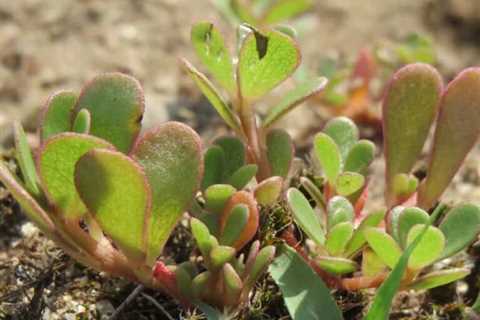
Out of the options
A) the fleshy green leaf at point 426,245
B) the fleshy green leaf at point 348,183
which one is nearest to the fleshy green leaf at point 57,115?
the fleshy green leaf at point 348,183

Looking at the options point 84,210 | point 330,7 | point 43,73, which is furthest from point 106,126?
point 330,7

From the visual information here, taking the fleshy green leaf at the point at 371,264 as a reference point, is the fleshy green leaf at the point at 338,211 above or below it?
above

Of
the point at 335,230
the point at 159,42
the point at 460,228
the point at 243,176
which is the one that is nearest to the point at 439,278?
the point at 460,228

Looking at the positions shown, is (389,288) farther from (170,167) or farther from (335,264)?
(170,167)

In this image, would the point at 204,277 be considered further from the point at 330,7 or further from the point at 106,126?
the point at 330,7

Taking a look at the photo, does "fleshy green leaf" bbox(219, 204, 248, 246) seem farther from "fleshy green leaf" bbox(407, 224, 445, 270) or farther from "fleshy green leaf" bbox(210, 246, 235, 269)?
"fleshy green leaf" bbox(407, 224, 445, 270)

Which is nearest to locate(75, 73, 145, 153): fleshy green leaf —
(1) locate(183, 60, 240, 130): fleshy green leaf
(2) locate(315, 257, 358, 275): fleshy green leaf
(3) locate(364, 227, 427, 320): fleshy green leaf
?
(1) locate(183, 60, 240, 130): fleshy green leaf

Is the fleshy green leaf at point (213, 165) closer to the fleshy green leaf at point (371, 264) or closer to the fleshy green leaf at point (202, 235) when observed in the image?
the fleshy green leaf at point (202, 235)
